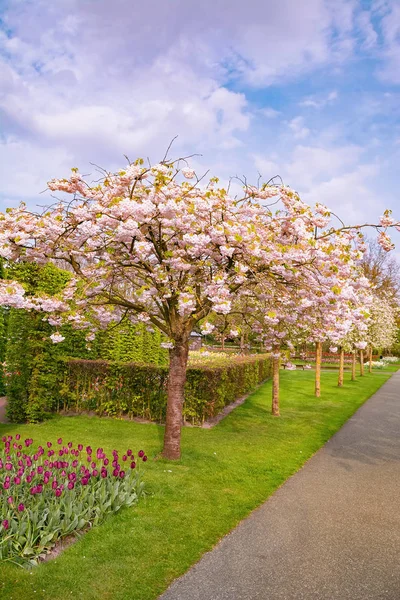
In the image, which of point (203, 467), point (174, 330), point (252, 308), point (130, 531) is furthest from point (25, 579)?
point (252, 308)

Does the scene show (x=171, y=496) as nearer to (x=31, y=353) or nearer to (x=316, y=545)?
(x=316, y=545)

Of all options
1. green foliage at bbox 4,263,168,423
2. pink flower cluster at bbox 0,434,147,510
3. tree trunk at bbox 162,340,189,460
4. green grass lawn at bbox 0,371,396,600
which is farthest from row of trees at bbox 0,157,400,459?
green foliage at bbox 4,263,168,423

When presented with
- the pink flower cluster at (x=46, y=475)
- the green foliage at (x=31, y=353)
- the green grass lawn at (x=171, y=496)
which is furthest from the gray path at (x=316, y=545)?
the green foliage at (x=31, y=353)

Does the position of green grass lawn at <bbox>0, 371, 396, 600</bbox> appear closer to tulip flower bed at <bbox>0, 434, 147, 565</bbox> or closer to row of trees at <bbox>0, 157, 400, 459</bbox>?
tulip flower bed at <bbox>0, 434, 147, 565</bbox>

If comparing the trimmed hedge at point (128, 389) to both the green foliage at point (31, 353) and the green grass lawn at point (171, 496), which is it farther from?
the green grass lawn at point (171, 496)

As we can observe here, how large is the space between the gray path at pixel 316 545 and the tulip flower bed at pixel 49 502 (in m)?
1.56

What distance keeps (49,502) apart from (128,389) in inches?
294

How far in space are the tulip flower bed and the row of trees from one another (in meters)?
2.48

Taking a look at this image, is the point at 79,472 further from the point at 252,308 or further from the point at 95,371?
the point at 95,371

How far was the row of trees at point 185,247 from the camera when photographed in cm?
722

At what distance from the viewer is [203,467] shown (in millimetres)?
8555

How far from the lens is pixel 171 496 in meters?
7.01

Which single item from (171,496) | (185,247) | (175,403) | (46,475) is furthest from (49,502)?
(185,247)

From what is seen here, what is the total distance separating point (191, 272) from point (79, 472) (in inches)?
152
